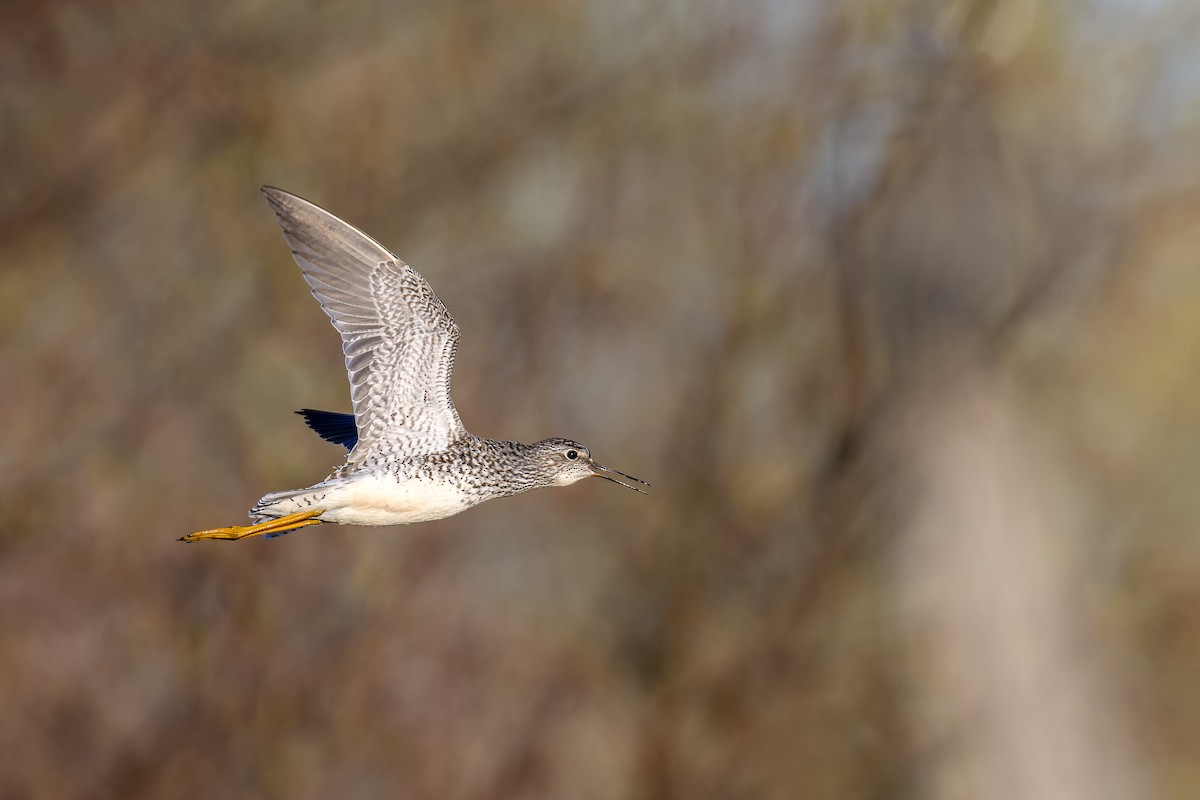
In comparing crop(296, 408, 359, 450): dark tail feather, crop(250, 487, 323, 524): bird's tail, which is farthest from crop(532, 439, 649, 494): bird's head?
crop(250, 487, 323, 524): bird's tail

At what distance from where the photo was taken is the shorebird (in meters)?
3.98

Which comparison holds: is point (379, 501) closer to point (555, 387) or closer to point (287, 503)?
point (287, 503)

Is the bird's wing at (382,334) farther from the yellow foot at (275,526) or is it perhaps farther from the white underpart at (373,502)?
the yellow foot at (275,526)

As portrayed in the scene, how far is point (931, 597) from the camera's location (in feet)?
19.8

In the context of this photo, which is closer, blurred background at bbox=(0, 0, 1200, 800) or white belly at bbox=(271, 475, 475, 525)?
white belly at bbox=(271, 475, 475, 525)

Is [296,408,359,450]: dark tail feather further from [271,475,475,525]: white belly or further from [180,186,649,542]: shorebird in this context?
[271,475,475,525]: white belly

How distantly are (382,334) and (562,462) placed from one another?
0.75 metres

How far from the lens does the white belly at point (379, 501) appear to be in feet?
12.5

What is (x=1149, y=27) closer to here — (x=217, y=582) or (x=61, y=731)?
(x=217, y=582)

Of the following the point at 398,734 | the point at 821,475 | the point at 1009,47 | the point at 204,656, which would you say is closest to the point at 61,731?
the point at 204,656

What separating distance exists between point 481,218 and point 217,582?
3260 millimetres

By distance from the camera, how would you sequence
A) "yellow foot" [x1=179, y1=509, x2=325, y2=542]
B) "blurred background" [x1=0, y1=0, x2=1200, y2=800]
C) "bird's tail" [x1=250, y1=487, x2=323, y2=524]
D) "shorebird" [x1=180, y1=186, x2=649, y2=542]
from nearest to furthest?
"yellow foot" [x1=179, y1=509, x2=325, y2=542], "bird's tail" [x1=250, y1=487, x2=323, y2=524], "shorebird" [x1=180, y1=186, x2=649, y2=542], "blurred background" [x1=0, y1=0, x2=1200, y2=800]

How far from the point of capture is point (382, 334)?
4336mm

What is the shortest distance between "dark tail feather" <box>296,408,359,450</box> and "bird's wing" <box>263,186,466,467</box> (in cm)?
44
